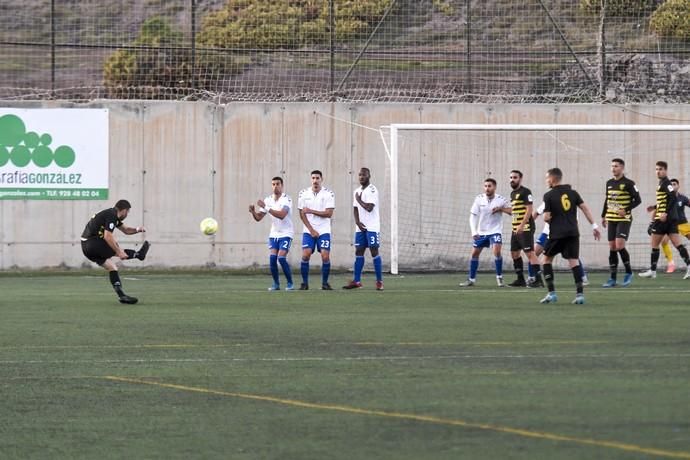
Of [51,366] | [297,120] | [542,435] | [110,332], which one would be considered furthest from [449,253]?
[542,435]

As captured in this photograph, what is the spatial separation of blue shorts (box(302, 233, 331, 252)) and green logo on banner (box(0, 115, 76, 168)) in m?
7.54

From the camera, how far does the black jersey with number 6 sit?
17625 millimetres

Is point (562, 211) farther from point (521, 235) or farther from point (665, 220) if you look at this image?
point (665, 220)

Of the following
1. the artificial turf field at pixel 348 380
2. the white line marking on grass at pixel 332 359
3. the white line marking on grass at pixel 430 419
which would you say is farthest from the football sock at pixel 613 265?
the white line marking on grass at pixel 430 419

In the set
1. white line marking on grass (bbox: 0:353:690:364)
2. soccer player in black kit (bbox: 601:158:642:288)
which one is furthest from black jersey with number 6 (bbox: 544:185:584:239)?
white line marking on grass (bbox: 0:353:690:364)

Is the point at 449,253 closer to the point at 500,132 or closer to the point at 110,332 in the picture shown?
the point at 500,132

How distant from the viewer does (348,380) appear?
10.3 m

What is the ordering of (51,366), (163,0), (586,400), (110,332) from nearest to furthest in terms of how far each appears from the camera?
(586,400), (51,366), (110,332), (163,0)

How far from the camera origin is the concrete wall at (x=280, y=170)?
89.9 feet

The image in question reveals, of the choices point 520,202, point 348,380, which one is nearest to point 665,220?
point 520,202

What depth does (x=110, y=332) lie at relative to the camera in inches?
561

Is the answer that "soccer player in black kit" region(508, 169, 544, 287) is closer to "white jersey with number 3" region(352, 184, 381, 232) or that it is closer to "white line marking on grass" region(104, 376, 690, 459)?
"white jersey with number 3" region(352, 184, 381, 232)

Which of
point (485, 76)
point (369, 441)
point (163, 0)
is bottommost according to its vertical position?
point (369, 441)

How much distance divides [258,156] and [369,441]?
20.3 m
